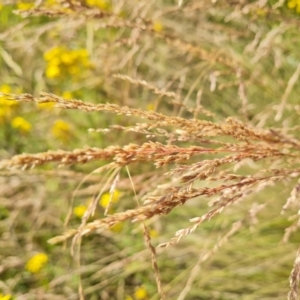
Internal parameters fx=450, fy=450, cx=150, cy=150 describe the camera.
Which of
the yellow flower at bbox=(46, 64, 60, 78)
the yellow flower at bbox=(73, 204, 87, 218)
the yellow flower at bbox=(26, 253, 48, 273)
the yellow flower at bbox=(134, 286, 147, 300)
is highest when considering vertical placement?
the yellow flower at bbox=(46, 64, 60, 78)

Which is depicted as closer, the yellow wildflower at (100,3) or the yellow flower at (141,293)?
the yellow flower at (141,293)

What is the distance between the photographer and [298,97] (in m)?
1.19

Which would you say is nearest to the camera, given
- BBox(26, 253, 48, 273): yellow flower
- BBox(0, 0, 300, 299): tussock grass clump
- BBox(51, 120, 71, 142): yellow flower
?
BBox(0, 0, 300, 299): tussock grass clump

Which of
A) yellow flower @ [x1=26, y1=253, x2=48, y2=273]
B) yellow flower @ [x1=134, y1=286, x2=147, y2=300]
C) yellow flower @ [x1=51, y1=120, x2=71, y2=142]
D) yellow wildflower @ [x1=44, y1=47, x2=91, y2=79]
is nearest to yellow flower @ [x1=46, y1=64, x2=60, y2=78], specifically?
yellow wildflower @ [x1=44, y1=47, x2=91, y2=79]

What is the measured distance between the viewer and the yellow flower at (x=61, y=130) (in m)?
1.28

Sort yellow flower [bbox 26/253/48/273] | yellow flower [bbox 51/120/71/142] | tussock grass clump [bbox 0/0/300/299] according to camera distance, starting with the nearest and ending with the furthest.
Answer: tussock grass clump [bbox 0/0/300/299] < yellow flower [bbox 26/253/48/273] < yellow flower [bbox 51/120/71/142]

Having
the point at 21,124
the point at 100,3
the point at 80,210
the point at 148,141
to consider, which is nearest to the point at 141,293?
the point at 80,210

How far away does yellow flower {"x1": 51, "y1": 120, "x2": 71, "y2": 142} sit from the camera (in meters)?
1.28

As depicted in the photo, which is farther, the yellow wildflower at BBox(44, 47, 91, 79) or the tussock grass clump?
the yellow wildflower at BBox(44, 47, 91, 79)

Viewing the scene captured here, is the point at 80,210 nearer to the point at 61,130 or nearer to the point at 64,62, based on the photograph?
the point at 61,130

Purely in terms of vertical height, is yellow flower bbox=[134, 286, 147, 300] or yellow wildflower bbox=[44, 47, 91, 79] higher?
yellow wildflower bbox=[44, 47, 91, 79]

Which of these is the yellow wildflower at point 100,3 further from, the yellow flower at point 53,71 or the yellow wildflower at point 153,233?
the yellow wildflower at point 153,233

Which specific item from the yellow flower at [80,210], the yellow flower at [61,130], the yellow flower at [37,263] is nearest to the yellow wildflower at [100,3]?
the yellow flower at [61,130]

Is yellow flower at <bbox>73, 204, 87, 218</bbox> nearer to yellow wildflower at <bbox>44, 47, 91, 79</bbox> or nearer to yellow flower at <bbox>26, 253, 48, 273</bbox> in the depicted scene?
yellow flower at <bbox>26, 253, 48, 273</bbox>
